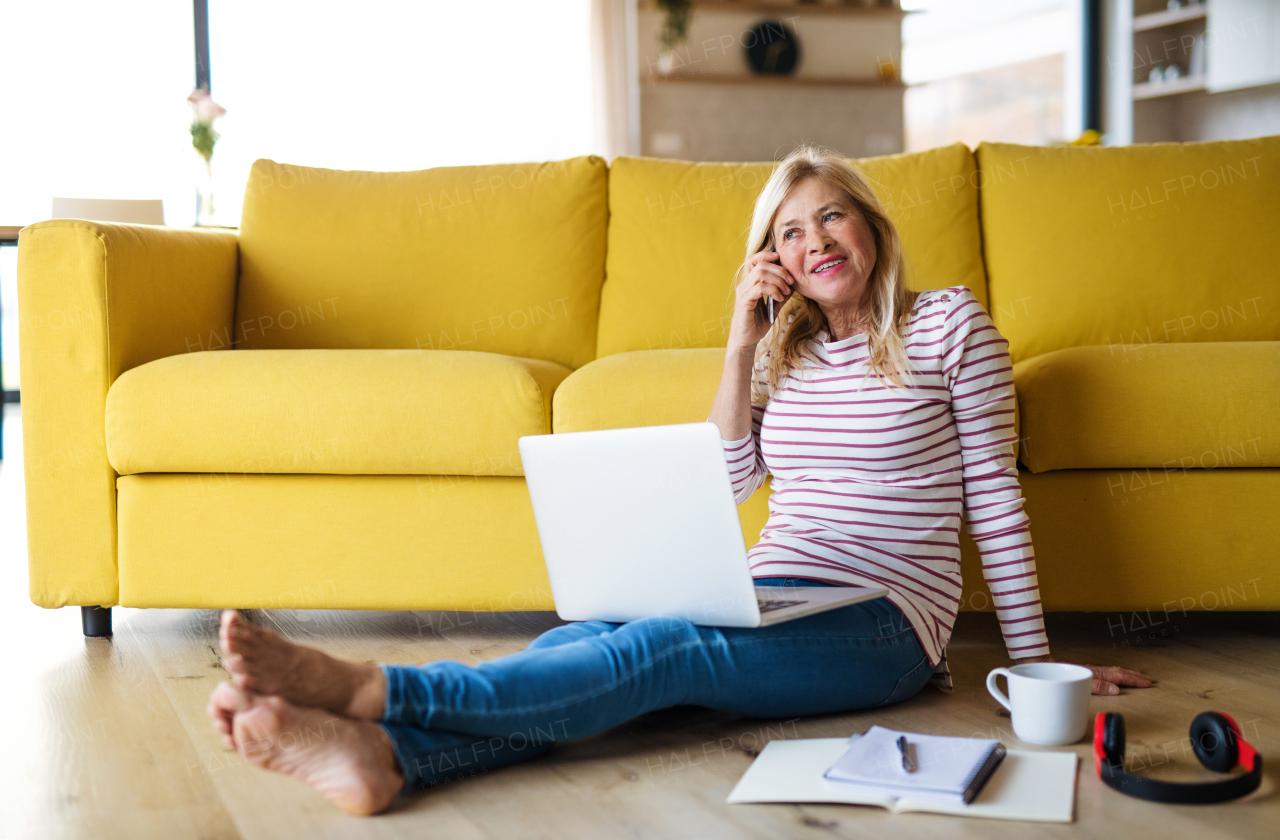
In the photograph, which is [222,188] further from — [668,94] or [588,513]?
[588,513]

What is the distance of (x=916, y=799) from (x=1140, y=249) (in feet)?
4.90

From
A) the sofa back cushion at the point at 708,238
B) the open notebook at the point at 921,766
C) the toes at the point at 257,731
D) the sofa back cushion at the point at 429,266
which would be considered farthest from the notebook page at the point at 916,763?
the sofa back cushion at the point at 429,266

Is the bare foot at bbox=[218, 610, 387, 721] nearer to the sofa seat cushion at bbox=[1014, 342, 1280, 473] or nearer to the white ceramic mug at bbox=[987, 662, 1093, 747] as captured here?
the white ceramic mug at bbox=[987, 662, 1093, 747]

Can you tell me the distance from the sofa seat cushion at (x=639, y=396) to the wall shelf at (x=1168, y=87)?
182 inches

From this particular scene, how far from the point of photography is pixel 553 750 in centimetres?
136

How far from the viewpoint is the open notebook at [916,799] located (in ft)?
3.69

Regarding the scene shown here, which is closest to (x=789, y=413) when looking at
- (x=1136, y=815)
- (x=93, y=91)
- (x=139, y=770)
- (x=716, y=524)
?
(x=716, y=524)

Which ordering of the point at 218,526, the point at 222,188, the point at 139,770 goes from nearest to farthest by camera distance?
the point at 139,770, the point at 218,526, the point at 222,188

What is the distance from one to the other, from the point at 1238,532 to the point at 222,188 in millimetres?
4595

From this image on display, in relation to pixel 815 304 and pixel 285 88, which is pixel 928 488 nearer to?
pixel 815 304

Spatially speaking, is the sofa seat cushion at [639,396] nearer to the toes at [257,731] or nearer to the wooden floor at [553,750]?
the wooden floor at [553,750]

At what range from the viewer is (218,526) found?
1896 mm

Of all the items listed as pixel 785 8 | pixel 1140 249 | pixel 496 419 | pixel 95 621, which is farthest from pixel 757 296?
pixel 785 8

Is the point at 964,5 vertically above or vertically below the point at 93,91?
above
